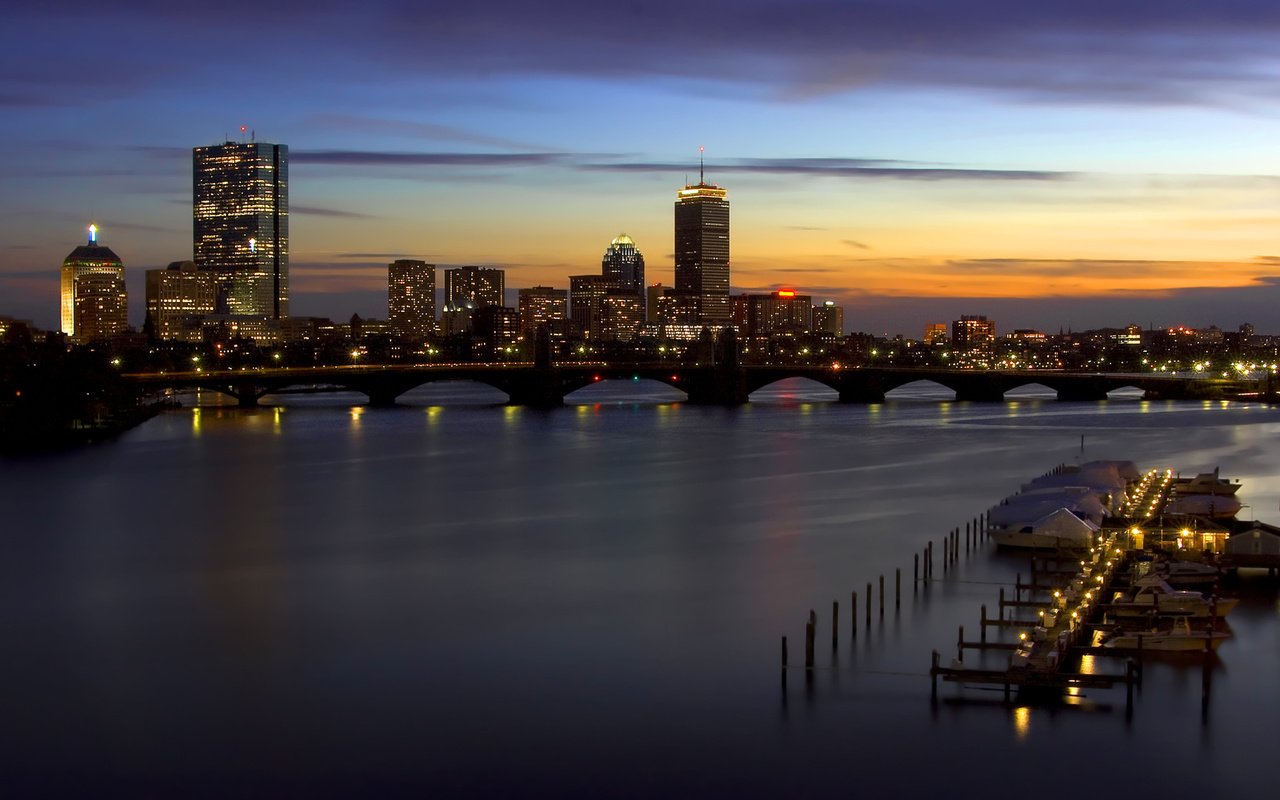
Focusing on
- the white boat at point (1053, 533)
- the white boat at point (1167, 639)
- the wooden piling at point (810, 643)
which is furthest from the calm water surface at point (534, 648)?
the white boat at point (1053, 533)

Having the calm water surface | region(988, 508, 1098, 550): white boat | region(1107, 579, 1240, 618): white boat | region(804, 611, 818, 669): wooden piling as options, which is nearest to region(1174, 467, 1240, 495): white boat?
the calm water surface

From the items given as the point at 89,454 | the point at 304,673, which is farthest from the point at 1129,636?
the point at 89,454

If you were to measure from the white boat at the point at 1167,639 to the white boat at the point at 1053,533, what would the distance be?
887 centimetres

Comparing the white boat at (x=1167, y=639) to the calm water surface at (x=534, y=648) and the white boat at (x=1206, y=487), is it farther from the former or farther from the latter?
the white boat at (x=1206, y=487)

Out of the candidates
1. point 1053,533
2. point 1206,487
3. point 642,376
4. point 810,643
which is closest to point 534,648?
point 810,643

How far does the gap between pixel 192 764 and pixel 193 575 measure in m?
16.4

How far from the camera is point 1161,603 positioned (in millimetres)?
26750

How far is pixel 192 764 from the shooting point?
21625 millimetres

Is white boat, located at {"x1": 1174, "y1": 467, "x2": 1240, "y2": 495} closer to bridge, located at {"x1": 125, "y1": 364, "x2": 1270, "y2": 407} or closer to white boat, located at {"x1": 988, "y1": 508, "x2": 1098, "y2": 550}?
white boat, located at {"x1": 988, "y1": 508, "x2": 1098, "y2": 550}

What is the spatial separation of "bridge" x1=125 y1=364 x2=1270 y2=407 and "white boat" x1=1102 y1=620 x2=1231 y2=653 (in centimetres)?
9202

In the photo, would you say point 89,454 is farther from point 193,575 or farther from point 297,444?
point 193,575

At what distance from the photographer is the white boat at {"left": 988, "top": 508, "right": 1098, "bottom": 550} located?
116 feet

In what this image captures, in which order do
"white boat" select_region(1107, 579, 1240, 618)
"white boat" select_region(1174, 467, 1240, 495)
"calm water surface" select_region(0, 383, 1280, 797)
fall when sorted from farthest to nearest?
1. "white boat" select_region(1174, 467, 1240, 495)
2. "white boat" select_region(1107, 579, 1240, 618)
3. "calm water surface" select_region(0, 383, 1280, 797)

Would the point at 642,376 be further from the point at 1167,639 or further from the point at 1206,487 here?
the point at 1167,639
